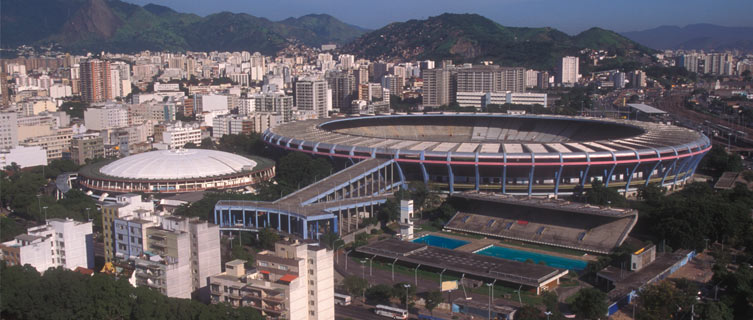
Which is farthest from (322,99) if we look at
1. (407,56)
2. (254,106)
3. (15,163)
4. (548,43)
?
(407,56)

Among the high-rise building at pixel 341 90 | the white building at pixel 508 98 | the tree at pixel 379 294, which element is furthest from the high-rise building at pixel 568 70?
the tree at pixel 379 294

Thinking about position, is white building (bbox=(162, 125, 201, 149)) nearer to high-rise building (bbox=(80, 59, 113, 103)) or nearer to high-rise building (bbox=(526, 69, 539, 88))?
high-rise building (bbox=(80, 59, 113, 103))

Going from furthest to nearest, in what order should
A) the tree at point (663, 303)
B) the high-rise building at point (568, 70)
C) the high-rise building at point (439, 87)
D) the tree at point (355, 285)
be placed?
the high-rise building at point (568, 70), the high-rise building at point (439, 87), the tree at point (355, 285), the tree at point (663, 303)

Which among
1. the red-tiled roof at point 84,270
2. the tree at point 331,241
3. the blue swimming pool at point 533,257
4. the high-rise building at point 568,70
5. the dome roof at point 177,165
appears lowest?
the blue swimming pool at point 533,257

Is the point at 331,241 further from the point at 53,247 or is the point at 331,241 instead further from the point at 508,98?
the point at 508,98

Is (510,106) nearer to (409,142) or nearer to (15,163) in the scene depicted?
(409,142)

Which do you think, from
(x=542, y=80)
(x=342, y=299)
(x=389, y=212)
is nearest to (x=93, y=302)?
(x=342, y=299)

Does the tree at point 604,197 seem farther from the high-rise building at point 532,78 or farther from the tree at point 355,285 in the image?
the high-rise building at point 532,78
